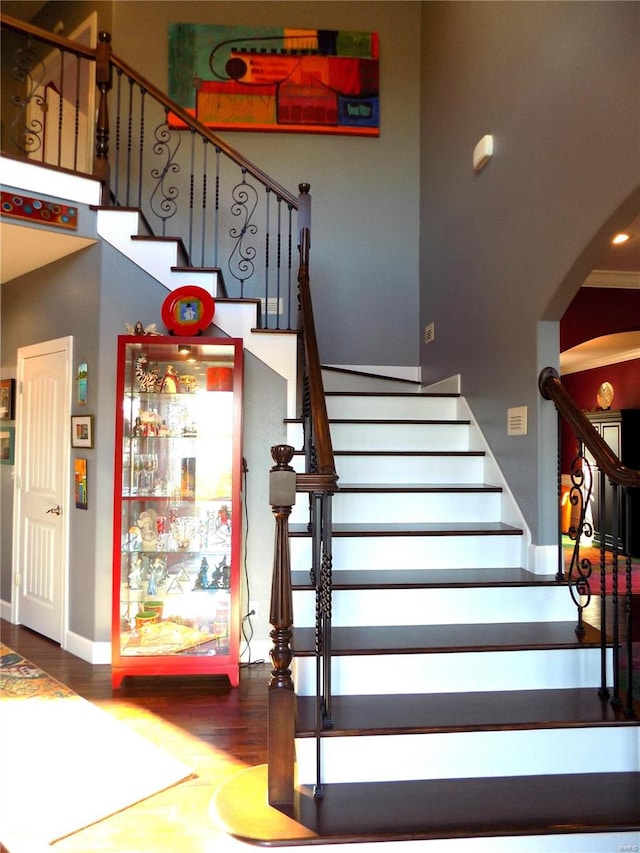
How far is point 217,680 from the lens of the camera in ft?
12.2

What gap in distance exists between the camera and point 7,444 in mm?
5074

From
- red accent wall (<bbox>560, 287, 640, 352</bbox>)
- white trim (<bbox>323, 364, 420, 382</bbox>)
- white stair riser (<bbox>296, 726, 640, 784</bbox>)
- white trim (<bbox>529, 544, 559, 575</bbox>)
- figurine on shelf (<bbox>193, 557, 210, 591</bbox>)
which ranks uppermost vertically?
red accent wall (<bbox>560, 287, 640, 352</bbox>)

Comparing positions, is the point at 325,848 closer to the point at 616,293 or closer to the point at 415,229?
the point at 415,229

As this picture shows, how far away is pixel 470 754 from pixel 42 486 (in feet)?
12.1

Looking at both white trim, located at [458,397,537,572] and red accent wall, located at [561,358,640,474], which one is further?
red accent wall, located at [561,358,640,474]

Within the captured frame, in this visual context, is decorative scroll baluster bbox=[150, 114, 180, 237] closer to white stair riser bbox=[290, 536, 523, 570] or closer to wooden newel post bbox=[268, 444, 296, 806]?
white stair riser bbox=[290, 536, 523, 570]

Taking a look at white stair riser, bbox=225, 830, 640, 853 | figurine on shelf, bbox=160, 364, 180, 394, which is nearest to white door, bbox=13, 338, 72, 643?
figurine on shelf, bbox=160, 364, 180, 394

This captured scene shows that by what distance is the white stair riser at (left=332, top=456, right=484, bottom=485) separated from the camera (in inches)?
143

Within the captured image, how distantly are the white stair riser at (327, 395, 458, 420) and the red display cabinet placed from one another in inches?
33.2

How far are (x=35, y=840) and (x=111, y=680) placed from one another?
1.49 meters

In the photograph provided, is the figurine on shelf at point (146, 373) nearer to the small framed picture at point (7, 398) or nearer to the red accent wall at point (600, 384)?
the small framed picture at point (7, 398)

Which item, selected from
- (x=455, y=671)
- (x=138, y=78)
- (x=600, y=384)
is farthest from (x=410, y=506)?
(x=600, y=384)

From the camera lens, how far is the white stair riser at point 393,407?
4176 mm

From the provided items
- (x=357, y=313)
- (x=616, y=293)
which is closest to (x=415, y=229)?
(x=357, y=313)
